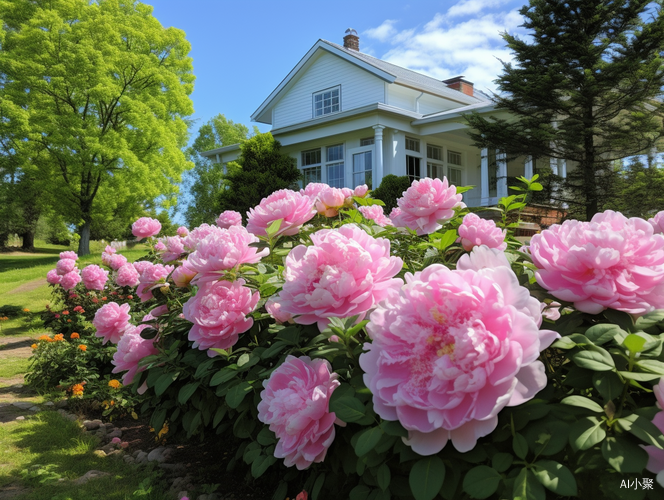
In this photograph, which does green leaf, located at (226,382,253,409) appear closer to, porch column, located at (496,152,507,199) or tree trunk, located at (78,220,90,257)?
porch column, located at (496,152,507,199)

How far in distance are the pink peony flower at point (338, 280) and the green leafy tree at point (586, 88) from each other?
36.3 ft

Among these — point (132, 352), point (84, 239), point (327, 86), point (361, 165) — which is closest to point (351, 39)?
point (327, 86)

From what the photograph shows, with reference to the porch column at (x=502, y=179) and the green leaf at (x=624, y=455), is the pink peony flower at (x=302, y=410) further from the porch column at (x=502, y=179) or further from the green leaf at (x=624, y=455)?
the porch column at (x=502, y=179)

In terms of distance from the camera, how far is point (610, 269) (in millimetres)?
1098

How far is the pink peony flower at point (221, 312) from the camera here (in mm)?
1651

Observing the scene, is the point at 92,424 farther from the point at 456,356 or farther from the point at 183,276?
the point at 456,356

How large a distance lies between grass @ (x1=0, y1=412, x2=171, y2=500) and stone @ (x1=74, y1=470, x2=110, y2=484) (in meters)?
0.04

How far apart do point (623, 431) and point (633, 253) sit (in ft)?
1.35

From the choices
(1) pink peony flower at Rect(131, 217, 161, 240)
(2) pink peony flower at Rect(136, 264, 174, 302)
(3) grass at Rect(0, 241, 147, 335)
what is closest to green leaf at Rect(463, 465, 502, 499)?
(2) pink peony flower at Rect(136, 264, 174, 302)

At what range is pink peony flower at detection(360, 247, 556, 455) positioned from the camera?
89 centimetres

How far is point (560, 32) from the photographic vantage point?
11070 millimetres

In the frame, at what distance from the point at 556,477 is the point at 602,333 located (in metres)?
0.36

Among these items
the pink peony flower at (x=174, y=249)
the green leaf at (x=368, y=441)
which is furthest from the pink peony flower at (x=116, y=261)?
the green leaf at (x=368, y=441)

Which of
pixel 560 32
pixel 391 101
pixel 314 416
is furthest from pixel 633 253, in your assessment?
pixel 391 101
